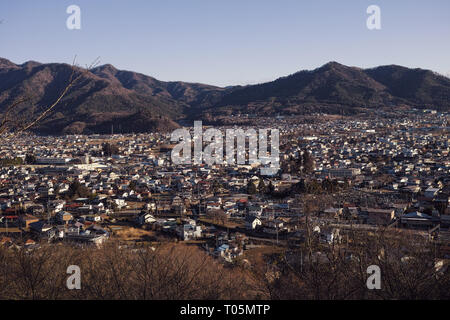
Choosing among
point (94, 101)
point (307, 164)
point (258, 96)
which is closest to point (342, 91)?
point (258, 96)

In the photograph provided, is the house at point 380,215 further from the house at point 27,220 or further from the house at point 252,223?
the house at point 27,220

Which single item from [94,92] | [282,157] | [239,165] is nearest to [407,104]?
[282,157]

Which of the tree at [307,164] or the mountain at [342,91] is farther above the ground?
the mountain at [342,91]

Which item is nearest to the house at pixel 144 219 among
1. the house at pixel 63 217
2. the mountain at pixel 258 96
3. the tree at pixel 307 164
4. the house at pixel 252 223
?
the house at pixel 63 217

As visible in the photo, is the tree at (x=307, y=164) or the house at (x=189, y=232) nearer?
the house at (x=189, y=232)

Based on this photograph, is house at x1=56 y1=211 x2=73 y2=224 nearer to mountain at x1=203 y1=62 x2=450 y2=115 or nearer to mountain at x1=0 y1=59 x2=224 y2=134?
mountain at x1=0 y1=59 x2=224 y2=134

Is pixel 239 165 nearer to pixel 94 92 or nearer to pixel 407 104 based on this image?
pixel 407 104

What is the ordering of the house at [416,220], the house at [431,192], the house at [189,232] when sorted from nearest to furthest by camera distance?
the house at [189,232] → the house at [416,220] → the house at [431,192]

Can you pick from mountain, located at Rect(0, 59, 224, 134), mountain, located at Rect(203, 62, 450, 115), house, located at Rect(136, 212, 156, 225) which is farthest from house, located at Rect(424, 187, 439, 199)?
mountain, located at Rect(203, 62, 450, 115)
